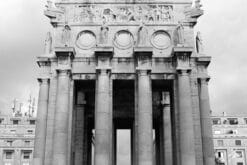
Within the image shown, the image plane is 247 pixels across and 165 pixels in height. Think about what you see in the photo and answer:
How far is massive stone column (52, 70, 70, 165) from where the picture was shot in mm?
30625

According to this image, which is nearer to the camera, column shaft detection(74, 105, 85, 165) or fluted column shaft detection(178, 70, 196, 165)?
fluted column shaft detection(178, 70, 196, 165)

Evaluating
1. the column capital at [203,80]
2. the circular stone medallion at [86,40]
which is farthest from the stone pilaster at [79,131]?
the column capital at [203,80]

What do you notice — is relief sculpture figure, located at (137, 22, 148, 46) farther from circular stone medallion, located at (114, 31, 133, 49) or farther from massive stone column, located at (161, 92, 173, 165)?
massive stone column, located at (161, 92, 173, 165)

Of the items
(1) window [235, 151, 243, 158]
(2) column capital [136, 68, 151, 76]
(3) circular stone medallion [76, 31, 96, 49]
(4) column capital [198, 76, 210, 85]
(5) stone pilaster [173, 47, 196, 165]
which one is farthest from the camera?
(1) window [235, 151, 243, 158]

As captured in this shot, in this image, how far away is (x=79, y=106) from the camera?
125ft

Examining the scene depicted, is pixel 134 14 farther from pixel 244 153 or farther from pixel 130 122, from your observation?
pixel 244 153

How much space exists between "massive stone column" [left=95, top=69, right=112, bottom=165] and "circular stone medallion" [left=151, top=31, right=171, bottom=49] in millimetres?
6088

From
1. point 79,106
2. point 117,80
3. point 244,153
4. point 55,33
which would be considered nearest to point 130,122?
point 79,106

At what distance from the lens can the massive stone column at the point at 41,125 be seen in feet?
107

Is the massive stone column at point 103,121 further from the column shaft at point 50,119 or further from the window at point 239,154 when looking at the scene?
the window at point 239,154

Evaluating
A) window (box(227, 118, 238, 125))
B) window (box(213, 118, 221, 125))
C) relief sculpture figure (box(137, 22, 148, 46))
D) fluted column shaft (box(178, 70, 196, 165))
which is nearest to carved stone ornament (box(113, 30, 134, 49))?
relief sculpture figure (box(137, 22, 148, 46))

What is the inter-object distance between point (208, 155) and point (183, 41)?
11214mm

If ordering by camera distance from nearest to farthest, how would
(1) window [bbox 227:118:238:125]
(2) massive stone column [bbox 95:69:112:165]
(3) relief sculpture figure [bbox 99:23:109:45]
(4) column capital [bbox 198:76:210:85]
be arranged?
(2) massive stone column [bbox 95:69:112:165]
(3) relief sculpture figure [bbox 99:23:109:45]
(4) column capital [bbox 198:76:210:85]
(1) window [bbox 227:118:238:125]

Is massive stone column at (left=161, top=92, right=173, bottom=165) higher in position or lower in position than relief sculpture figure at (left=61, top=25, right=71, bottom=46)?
lower
